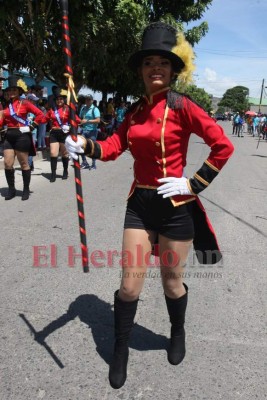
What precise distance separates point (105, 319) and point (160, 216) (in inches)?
46.2

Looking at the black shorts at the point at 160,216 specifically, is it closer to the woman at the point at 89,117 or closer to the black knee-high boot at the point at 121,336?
the black knee-high boot at the point at 121,336

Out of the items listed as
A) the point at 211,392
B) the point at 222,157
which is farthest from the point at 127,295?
the point at 222,157

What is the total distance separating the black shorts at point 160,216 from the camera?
2.34 m

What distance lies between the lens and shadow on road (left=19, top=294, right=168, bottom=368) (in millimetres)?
2727

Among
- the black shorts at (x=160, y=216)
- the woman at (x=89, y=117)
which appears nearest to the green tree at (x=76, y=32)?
the woman at (x=89, y=117)

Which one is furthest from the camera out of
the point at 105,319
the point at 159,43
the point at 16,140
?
the point at 16,140

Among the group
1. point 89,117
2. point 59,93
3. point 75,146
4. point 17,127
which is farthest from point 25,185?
point 75,146

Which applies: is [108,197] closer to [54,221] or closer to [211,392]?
[54,221]

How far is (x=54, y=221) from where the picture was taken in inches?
217

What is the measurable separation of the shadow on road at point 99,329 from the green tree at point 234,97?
15487cm

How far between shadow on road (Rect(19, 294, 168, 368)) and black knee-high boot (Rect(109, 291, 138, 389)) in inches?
7.1

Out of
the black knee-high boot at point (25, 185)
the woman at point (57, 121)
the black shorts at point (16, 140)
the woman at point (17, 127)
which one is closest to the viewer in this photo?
the woman at point (17, 127)

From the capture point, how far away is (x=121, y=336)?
2.42 m

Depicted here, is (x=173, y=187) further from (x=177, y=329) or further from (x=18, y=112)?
(x=18, y=112)
